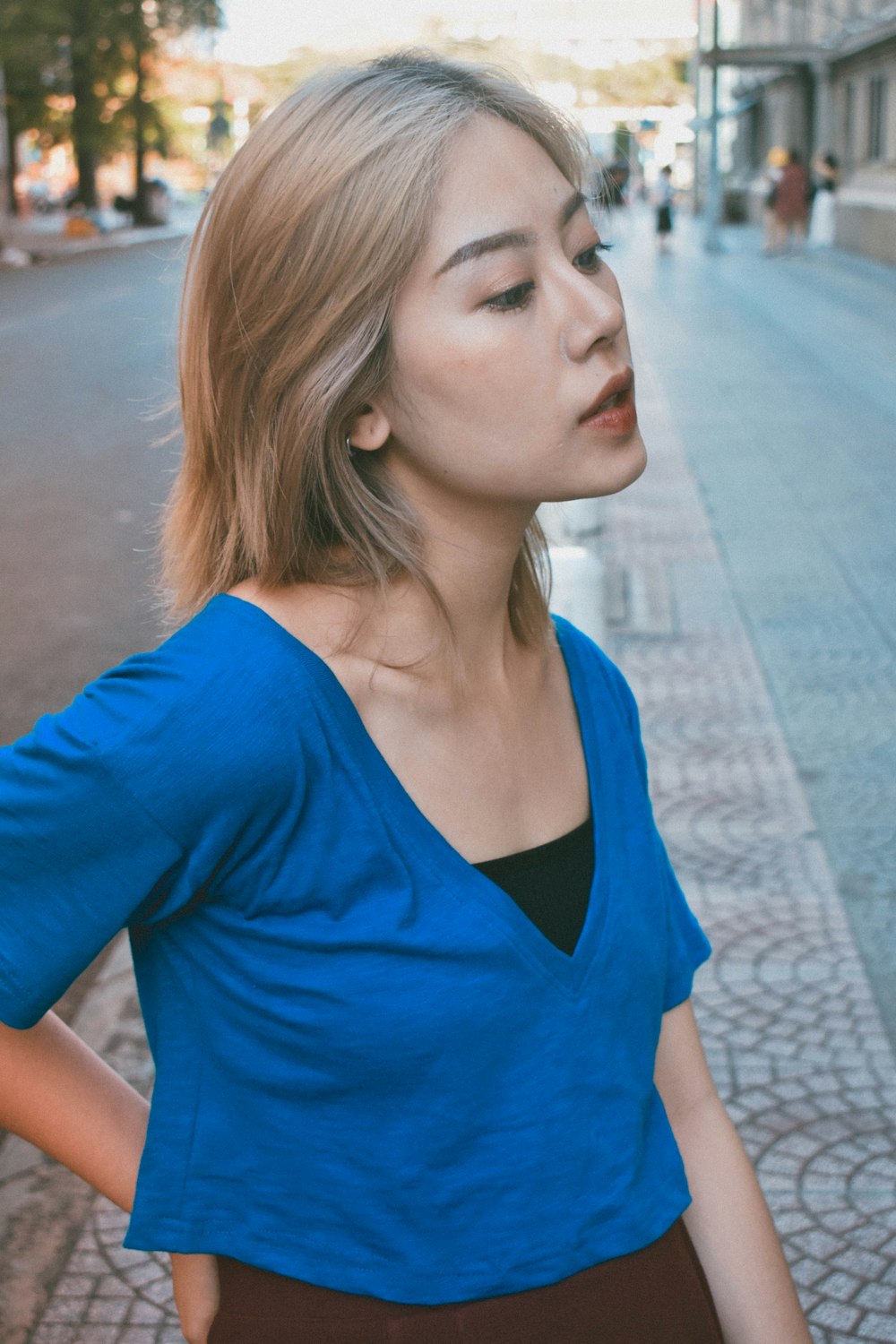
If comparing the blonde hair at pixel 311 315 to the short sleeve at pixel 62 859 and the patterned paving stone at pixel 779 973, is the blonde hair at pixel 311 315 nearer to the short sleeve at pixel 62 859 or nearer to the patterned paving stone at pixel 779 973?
the short sleeve at pixel 62 859

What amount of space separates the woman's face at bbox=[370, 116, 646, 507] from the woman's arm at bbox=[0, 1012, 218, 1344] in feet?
2.11

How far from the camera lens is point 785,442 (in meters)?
10.4

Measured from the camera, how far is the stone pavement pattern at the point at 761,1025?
2523 mm

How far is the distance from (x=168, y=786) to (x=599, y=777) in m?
0.51

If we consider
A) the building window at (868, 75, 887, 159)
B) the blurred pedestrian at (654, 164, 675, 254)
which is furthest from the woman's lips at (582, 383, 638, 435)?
the blurred pedestrian at (654, 164, 675, 254)

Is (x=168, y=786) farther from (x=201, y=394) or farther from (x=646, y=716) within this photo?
(x=646, y=716)

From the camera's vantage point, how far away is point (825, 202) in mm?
31969

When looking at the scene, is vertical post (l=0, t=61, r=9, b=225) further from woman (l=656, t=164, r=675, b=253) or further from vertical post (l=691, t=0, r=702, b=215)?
woman (l=656, t=164, r=675, b=253)

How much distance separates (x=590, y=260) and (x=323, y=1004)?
0.77 meters

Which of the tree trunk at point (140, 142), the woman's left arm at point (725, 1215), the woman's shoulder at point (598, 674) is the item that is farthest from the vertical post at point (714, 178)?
the woman's left arm at point (725, 1215)

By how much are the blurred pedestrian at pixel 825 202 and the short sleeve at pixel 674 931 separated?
1271 inches

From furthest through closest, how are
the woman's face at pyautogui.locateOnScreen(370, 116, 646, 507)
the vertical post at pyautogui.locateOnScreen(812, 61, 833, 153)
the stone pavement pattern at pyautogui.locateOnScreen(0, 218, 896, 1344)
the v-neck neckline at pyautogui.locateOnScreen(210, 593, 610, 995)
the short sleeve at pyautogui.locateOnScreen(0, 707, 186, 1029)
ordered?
1. the vertical post at pyautogui.locateOnScreen(812, 61, 833, 153)
2. the stone pavement pattern at pyautogui.locateOnScreen(0, 218, 896, 1344)
3. the woman's face at pyautogui.locateOnScreen(370, 116, 646, 507)
4. the v-neck neckline at pyautogui.locateOnScreen(210, 593, 610, 995)
5. the short sleeve at pyautogui.locateOnScreen(0, 707, 186, 1029)

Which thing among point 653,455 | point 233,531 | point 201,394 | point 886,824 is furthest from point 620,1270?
point 653,455

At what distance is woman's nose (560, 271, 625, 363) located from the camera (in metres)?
1.45
